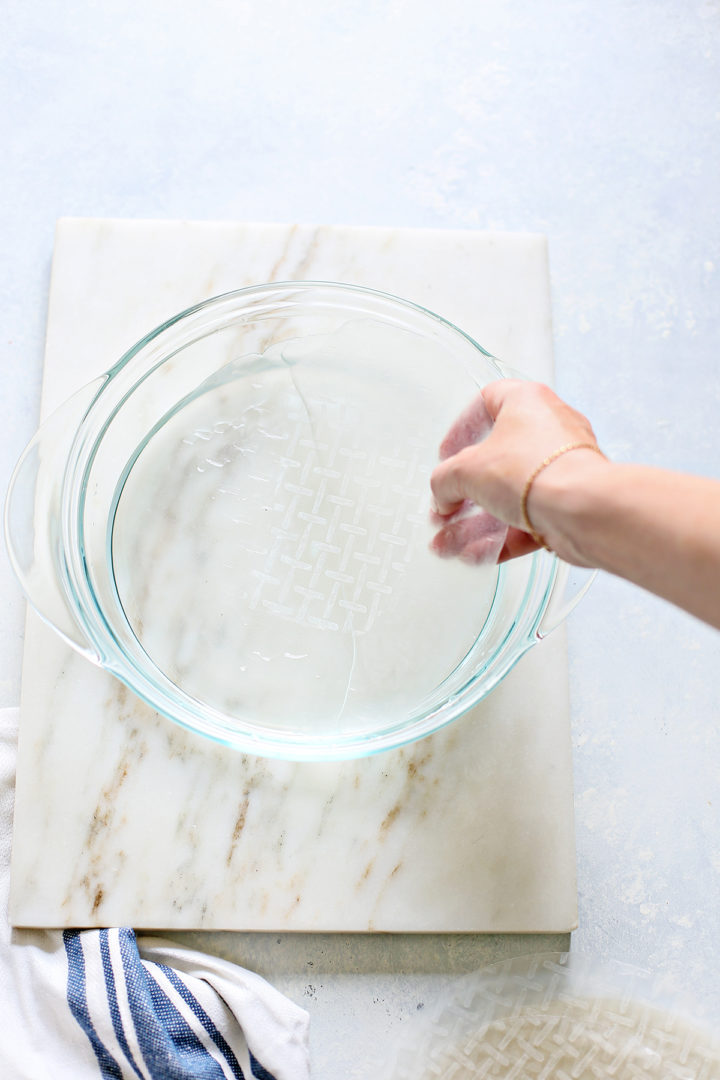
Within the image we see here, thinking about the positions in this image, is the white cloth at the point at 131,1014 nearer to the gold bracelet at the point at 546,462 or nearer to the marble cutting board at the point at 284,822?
the marble cutting board at the point at 284,822

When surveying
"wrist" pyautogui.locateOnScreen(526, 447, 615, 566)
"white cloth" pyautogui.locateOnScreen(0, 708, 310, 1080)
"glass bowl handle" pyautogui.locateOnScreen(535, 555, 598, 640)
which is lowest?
"white cloth" pyautogui.locateOnScreen(0, 708, 310, 1080)

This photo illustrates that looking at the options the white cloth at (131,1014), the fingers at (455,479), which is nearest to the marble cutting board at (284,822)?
the white cloth at (131,1014)

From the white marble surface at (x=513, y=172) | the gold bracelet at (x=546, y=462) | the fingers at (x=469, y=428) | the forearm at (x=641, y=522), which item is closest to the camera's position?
the forearm at (x=641, y=522)

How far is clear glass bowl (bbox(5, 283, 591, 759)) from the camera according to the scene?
26.3 inches

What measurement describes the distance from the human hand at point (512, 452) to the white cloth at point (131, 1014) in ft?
1.40

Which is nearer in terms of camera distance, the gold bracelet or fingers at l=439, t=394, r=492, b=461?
the gold bracelet

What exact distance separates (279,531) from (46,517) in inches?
7.5

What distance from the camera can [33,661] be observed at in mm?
675

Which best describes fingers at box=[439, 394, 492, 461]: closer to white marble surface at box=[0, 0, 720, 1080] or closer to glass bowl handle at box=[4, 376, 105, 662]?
white marble surface at box=[0, 0, 720, 1080]

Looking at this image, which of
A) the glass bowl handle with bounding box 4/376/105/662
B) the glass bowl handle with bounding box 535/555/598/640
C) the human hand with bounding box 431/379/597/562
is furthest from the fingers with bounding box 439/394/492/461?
the glass bowl handle with bounding box 4/376/105/662

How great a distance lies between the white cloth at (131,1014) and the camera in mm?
632

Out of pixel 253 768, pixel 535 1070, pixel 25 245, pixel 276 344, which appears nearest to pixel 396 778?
pixel 253 768

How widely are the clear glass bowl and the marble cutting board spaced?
4cm

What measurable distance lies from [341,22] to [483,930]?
847 mm
